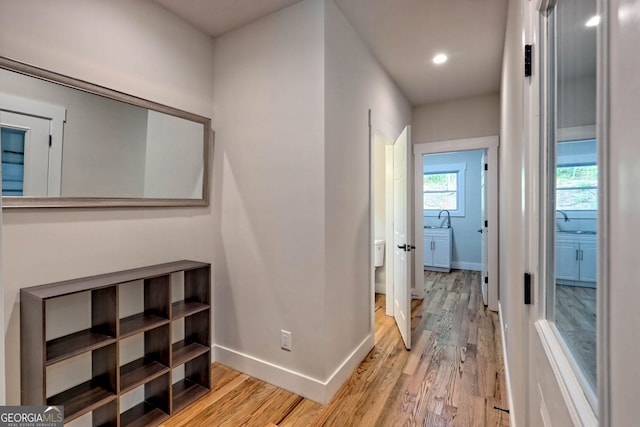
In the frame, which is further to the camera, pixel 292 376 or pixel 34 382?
pixel 292 376

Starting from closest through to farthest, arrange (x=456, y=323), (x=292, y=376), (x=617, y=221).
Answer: (x=617, y=221), (x=292, y=376), (x=456, y=323)

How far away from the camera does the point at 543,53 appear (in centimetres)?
98

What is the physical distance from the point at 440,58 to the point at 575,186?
8.57 feet

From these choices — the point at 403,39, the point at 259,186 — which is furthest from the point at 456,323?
the point at 403,39

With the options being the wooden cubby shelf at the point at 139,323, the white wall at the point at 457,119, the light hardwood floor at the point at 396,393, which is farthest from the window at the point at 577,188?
the white wall at the point at 457,119

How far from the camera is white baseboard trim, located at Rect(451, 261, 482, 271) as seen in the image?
6145 millimetres

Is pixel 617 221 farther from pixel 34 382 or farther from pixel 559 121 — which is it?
pixel 34 382

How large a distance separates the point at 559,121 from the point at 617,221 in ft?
1.88

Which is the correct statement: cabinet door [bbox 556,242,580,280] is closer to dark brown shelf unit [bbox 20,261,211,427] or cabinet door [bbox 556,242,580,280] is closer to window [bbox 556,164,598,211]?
window [bbox 556,164,598,211]

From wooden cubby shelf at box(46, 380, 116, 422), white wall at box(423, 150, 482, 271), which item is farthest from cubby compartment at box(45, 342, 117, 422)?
white wall at box(423, 150, 482, 271)

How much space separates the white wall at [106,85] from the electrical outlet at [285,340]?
0.86 metres

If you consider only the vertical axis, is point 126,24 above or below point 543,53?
above

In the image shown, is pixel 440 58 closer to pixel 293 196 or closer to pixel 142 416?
pixel 293 196

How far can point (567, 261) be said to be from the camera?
0.80m
